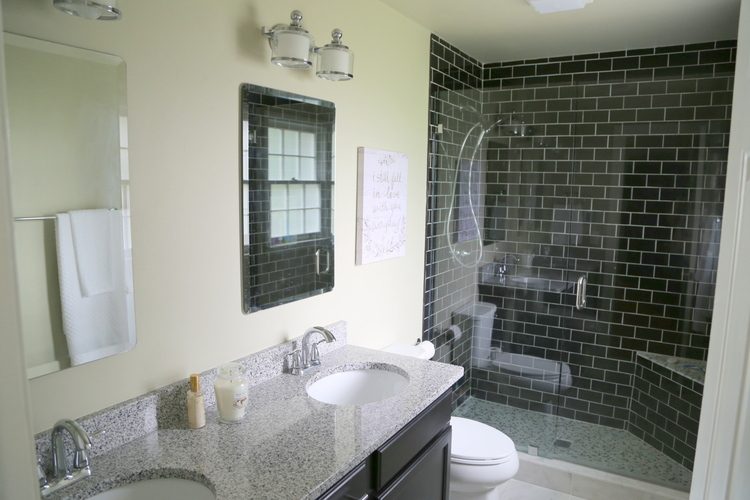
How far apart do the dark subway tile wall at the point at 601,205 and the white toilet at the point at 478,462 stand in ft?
2.53

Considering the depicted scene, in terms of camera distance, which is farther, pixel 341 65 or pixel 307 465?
pixel 341 65

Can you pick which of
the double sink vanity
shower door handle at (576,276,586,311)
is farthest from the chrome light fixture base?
shower door handle at (576,276,586,311)

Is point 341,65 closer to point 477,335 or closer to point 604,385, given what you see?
point 477,335

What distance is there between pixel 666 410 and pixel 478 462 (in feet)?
4.71

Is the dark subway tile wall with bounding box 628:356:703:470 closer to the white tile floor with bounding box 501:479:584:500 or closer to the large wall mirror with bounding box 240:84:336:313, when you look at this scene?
the white tile floor with bounding box 501:479:584:500

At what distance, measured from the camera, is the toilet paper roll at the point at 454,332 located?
135 inches

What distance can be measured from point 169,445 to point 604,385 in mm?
2860

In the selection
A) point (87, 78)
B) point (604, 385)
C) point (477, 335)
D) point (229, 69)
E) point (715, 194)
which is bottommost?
point (604, 385)

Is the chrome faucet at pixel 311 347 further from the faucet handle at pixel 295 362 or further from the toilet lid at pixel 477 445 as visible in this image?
the toilet lid at pixel 477 445

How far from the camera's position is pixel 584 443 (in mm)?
3307

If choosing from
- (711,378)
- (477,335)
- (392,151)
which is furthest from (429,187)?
(711,378)

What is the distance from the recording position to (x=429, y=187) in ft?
10.1

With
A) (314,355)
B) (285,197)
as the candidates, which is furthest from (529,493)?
(285,197)

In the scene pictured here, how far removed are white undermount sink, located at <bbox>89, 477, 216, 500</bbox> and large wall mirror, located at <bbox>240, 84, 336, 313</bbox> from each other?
2.15ft
